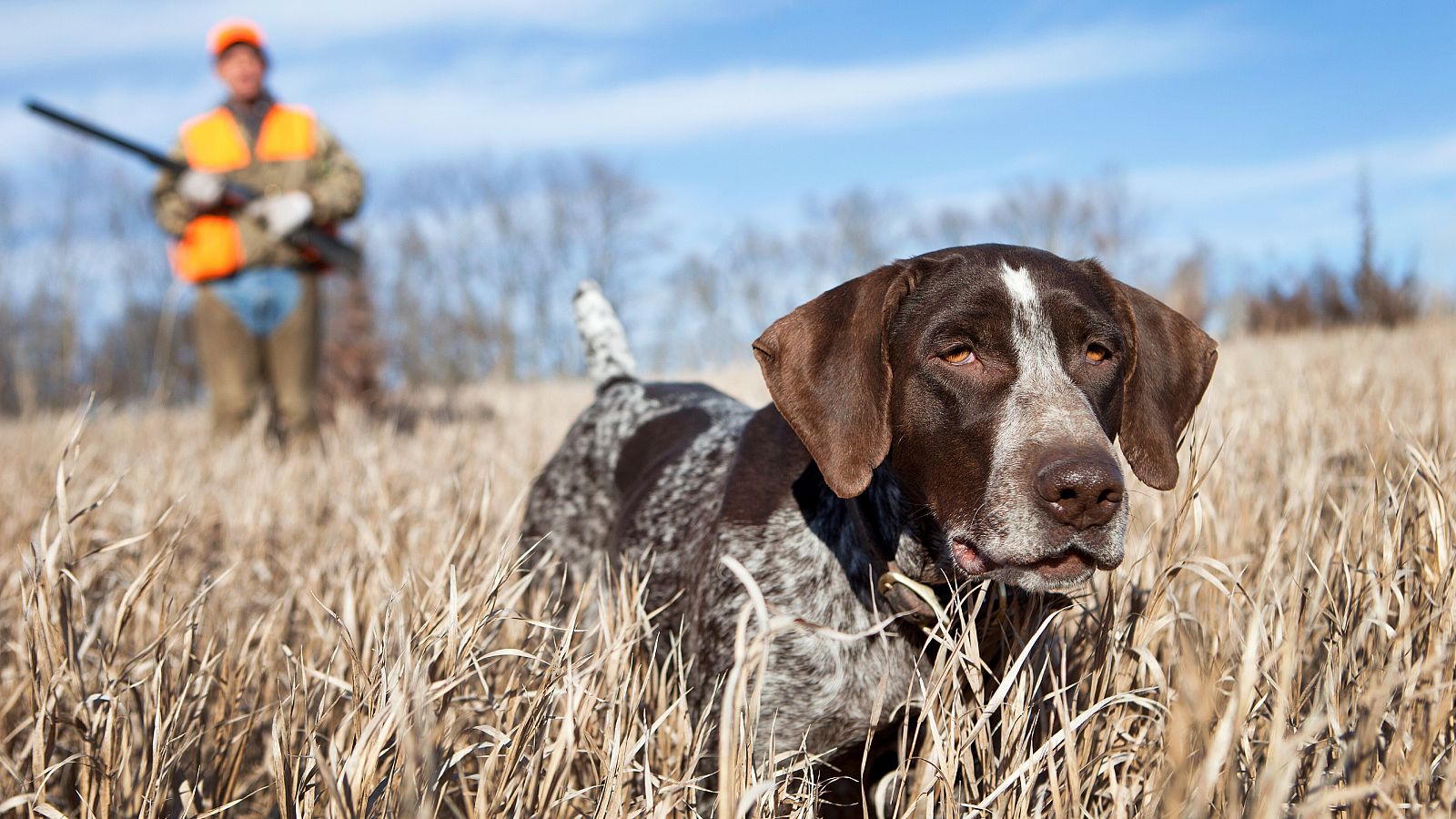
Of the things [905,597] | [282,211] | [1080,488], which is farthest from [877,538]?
[282,211]

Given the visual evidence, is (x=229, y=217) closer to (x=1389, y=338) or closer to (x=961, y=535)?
(x=961, y=535)

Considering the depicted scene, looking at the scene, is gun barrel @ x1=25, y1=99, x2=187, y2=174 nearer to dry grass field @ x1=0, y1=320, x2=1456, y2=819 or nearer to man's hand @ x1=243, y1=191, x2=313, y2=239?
man's hand @ x1=243, y1=191, x2=313, y2=239

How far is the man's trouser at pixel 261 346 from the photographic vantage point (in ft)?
22.9

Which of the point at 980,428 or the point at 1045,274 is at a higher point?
the point at 1045,274

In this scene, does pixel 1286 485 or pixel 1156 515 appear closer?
pixel 1156 515

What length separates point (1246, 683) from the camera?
1.36 metres

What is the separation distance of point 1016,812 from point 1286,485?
2.45m

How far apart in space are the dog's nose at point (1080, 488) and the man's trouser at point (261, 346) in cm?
631

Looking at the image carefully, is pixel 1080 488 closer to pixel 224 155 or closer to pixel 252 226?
pixel 252 226

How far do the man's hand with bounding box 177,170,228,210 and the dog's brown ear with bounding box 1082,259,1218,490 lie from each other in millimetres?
5920

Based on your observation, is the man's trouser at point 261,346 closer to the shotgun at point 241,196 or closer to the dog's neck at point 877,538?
the shotgun at point 241,196

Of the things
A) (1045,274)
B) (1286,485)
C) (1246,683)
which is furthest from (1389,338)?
(1246,683)

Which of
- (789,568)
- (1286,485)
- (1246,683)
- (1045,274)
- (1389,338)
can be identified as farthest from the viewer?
(1389,338)

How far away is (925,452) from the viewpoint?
2330mm
